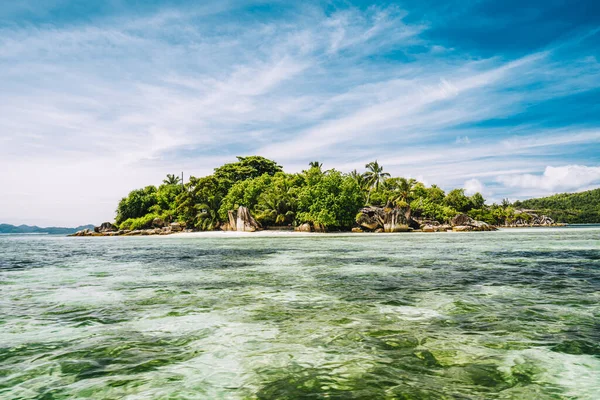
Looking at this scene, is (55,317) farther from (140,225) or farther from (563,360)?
(140,225)

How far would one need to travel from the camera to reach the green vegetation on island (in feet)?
172

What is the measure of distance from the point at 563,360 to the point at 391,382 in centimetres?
220

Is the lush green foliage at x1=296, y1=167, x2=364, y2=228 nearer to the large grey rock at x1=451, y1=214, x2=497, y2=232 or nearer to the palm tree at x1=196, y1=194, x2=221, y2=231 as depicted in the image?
the palm tree at x1=196, y1=194, x2=221, y2=231

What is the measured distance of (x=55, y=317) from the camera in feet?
20.9

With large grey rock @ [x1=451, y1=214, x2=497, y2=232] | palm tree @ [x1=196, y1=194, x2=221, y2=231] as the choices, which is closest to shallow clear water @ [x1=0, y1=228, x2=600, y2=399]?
palm tree @ [x1=196, y1=194, x2=221, y2=231]

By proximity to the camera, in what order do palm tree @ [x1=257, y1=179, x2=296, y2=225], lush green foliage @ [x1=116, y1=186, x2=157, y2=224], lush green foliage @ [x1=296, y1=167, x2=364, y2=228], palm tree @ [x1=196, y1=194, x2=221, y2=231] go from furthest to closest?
lush green foliage @ [x1=116, y1=186, x2=157, y2=224]
palm tree @ [x1=196, y1=194, x2=221, y2=231]
palm tree @ [x1=257, y1=179, x2=296, y2=225]
lush green foliage @ [x1=296, y1=167, x2=364, y2=228]

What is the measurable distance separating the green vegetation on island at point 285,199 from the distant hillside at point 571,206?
277ft

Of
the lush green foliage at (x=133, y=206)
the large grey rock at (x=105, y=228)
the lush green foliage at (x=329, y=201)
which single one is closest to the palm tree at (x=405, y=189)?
the lush green foliage at (x=329, y=201)

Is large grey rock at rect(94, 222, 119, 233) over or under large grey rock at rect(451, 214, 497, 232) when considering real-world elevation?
over

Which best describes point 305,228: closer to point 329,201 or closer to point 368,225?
point 329,201

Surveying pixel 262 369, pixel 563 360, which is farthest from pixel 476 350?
pixel 262 369

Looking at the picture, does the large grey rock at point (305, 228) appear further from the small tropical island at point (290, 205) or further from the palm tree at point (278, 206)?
the palm tree at point (278, 206)

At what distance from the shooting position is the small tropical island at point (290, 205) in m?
52.5

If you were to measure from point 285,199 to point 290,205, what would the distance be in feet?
3.92
